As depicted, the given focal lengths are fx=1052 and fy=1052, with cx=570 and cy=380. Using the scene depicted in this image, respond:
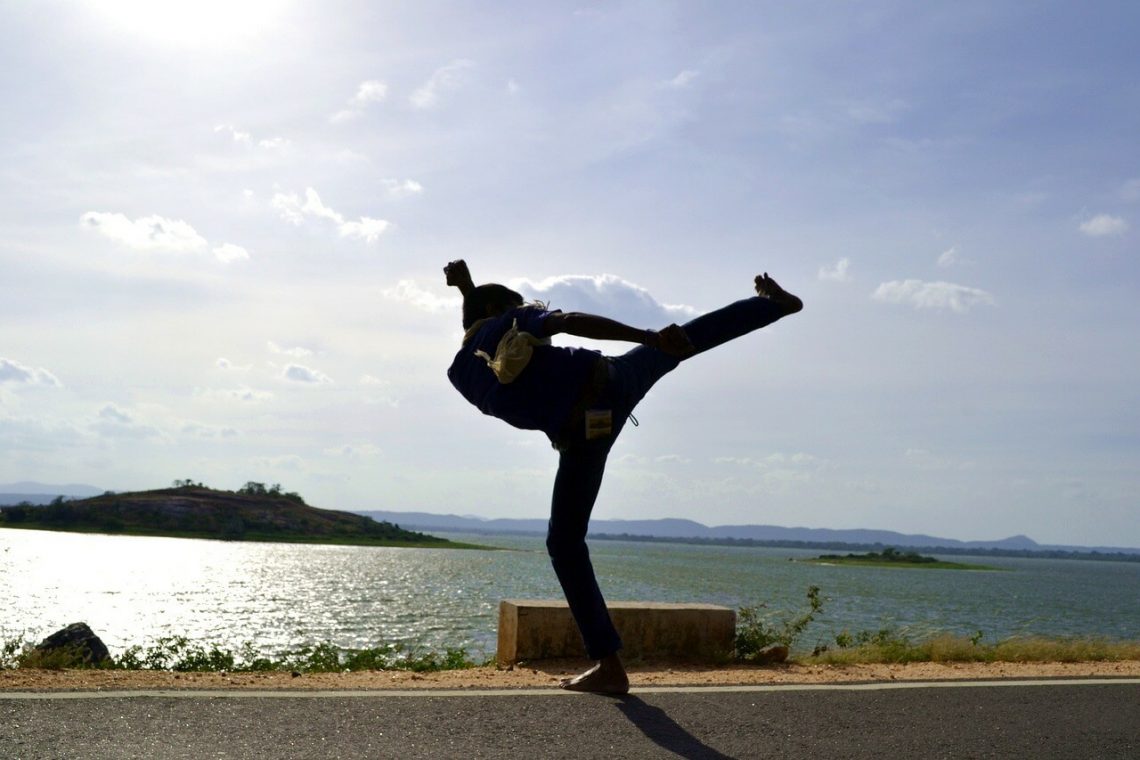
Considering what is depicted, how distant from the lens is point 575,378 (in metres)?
4.77

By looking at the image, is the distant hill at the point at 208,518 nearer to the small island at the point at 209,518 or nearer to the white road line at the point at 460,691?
the small island at the point at 209,518

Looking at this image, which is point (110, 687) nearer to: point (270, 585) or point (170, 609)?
point (170, 609)

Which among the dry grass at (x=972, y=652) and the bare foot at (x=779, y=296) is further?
the dry grass at (x=972, y=652)

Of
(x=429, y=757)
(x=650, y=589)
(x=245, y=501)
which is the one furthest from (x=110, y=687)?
(x=245, y=501)

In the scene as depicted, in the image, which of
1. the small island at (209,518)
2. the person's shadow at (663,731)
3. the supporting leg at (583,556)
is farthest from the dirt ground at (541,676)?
the small island at (209,518)

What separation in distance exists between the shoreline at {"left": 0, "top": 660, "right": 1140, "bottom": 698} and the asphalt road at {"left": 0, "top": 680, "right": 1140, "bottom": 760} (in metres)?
0.36

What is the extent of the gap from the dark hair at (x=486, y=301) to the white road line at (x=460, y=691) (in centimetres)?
174

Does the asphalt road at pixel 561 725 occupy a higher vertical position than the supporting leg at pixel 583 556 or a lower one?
lower

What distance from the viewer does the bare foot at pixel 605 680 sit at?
505 cm

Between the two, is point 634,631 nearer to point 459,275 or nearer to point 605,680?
point 605,680

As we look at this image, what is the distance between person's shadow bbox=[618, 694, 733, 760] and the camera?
3994 millimetres

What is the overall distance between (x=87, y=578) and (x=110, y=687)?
2446 inches

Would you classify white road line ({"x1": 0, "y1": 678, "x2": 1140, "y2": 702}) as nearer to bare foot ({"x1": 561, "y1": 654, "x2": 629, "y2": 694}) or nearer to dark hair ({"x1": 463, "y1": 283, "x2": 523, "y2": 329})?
bare foot ({"x1": 561, "y1": 654, "x2": 629, "y2": 694})

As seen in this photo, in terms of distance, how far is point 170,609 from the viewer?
4216 cm
